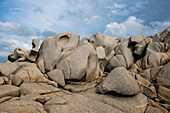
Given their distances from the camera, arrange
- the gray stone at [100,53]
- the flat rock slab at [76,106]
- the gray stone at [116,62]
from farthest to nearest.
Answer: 1. the gray stone at [100,53]
2. the gray stone at [116,62]
3. the flat rock slab at [76,106]

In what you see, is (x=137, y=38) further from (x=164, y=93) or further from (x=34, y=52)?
(x=34, y=52)

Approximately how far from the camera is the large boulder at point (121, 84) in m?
9.77

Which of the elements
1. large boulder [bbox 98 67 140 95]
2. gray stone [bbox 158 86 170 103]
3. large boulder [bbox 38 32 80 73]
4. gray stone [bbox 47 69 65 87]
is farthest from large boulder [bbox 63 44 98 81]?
gray stone [bbox 158 86 170 103]

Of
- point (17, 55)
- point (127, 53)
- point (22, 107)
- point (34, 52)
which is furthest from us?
point (17, 55)

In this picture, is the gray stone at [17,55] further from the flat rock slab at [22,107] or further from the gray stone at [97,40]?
the gray stone at [97,40]

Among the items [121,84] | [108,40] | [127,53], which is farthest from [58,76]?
[108,40]

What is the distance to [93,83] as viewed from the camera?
14.2 metres

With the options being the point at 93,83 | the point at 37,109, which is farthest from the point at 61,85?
the point at 37,109

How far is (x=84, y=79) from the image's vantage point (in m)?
14.3

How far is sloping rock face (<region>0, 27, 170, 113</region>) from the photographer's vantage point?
8359mm

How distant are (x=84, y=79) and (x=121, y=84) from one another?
5574mm

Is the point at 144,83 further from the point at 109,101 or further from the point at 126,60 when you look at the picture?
the point at 126,60

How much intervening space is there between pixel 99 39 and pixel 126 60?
377 inches

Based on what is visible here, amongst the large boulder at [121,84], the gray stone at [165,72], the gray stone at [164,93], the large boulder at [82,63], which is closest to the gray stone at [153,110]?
the large boulder at [121,84]
